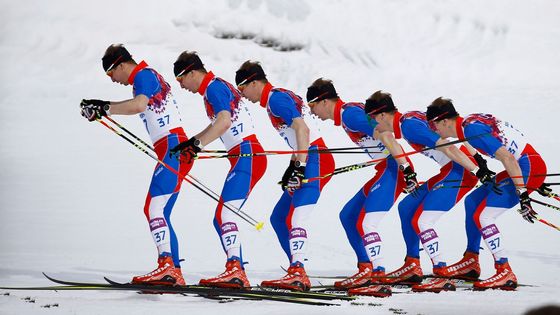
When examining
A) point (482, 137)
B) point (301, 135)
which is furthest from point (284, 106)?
point (482, 137)

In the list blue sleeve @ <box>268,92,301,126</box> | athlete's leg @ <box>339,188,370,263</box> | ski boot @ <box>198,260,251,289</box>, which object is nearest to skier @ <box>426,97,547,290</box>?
athlete's leg @ <box>339,188,370,263</box>

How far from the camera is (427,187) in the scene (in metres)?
7.22

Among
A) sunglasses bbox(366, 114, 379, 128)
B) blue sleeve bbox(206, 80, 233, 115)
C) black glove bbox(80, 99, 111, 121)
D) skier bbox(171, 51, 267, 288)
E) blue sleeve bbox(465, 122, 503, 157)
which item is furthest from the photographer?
sunglasses bbox(366, 114, 379, 128)

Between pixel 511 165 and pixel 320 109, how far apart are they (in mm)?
1392

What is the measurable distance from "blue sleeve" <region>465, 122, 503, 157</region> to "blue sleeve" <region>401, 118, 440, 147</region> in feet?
0.88

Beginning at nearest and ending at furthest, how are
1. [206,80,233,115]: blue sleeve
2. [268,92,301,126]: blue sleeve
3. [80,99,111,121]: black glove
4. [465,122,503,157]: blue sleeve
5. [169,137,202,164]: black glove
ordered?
[80,99,111,121]: black glove < [169,137,202,164]: black glove < [206,80,233,115]: blue sleeve < [268,92,301,126]: blue sleeve < [465,122,503,157]: blue sleeve

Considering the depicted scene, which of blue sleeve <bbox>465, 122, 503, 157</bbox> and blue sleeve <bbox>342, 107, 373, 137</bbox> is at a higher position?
blue sleeve <bbox>342, 107, 373, 137</bbox>

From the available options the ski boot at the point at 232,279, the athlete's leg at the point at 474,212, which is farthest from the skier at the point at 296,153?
the athlete's leg at the point at 474,212

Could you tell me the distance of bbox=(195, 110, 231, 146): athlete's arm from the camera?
6.33 meters

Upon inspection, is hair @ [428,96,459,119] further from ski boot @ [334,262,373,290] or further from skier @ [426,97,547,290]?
ski boot @ [334,262,373,290]

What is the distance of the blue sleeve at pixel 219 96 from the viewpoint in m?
6.51

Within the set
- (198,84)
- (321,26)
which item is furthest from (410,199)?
(321,26)

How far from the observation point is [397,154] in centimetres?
663

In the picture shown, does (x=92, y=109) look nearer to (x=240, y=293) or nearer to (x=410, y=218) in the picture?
(x=240, y=293)
